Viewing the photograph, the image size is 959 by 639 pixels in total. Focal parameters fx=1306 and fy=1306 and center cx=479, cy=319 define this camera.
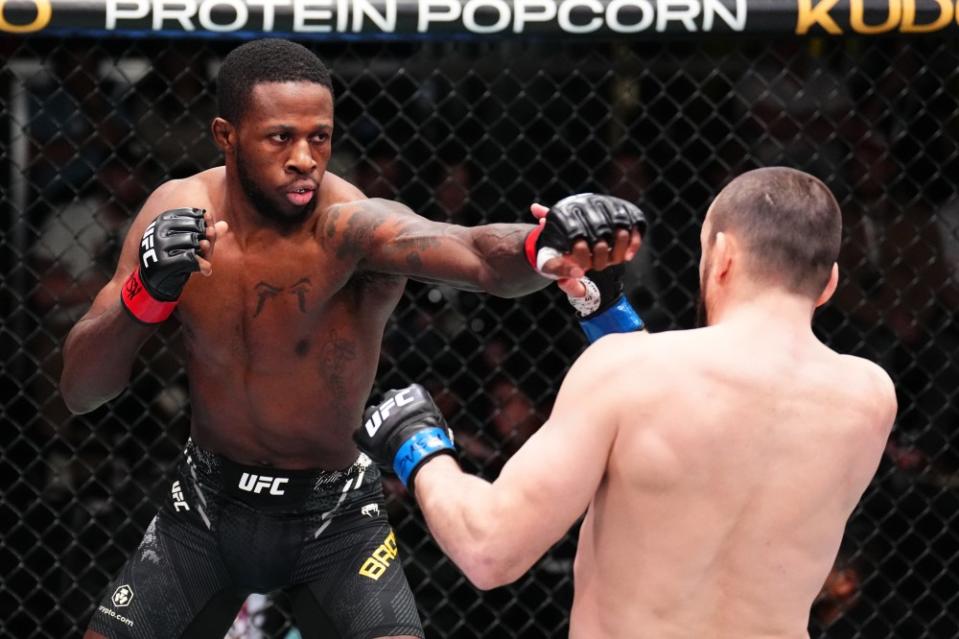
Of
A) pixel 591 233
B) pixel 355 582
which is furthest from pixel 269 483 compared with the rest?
pixel 591 233

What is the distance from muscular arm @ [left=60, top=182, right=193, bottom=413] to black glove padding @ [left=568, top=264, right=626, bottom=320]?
2.34 feet

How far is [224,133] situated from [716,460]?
1097 mm

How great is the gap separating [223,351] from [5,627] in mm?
1240

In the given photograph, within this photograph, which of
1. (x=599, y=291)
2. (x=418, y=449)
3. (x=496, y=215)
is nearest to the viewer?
(x=418, y=449)

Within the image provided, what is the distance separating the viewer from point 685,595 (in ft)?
4.98

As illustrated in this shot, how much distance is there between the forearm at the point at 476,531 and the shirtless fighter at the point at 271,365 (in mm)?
542

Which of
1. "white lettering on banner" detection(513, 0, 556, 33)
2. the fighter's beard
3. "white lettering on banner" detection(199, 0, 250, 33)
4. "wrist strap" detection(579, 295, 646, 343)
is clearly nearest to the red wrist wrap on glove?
"wrist strap" detection(579, 295, 646, 343)

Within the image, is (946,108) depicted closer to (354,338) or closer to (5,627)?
(354,338)

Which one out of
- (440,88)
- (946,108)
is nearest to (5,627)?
(440,88)

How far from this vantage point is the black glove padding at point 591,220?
5.53 feet

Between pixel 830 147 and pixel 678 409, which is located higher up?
pixel 830 147

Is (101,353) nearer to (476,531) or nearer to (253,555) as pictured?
(253,555)

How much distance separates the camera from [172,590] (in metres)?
2.22

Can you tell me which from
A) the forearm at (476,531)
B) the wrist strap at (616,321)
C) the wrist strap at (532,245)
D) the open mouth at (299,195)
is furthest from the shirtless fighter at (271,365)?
the forearm at (476,531)
